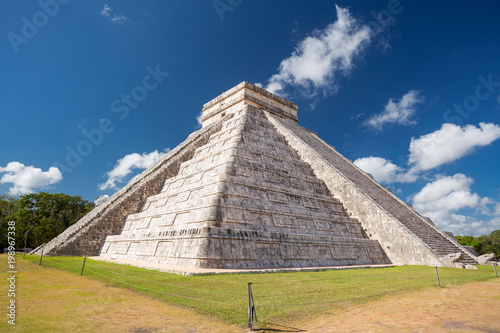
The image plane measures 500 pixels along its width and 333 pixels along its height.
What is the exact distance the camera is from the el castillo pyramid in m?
9.12

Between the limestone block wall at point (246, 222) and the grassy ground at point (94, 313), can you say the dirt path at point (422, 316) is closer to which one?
the grassy ground at point (94, 313)

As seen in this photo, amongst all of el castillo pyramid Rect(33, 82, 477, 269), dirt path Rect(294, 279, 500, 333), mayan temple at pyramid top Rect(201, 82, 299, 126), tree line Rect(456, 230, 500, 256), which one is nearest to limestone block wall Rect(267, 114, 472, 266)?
el castillo pyramid Rect(33, 82, 477, 269)

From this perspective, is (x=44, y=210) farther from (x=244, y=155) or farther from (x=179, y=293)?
(x=179, y=293)

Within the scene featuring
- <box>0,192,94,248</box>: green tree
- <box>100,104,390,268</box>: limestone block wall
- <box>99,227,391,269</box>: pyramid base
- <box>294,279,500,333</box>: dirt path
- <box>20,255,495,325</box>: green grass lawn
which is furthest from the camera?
<box>0,192,94,248</box>: green tree

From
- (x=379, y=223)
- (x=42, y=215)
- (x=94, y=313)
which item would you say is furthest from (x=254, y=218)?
(x=42, y=215)

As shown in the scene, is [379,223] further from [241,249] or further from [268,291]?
[268,291]

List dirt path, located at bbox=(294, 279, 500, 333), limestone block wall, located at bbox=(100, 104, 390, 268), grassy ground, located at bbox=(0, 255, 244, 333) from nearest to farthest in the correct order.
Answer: grassy ground, located at bbox=(0, 255, 244, 333)
dirt path, located at bbox=(294, 279, 500, 333)
limestone block wall, located at bbox=(100, 104, 390, 268)

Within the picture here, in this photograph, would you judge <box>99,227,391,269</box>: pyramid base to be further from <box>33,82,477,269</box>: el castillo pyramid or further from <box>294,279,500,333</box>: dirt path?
<box>294,279,500,333</box>: dirt path

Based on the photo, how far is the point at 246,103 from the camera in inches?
895

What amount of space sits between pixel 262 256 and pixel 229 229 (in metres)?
1.44

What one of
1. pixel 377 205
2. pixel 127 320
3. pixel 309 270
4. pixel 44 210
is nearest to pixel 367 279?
pixel 309 270

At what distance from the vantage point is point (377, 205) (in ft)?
45.3

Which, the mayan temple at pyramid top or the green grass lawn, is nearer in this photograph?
the green grass lawn

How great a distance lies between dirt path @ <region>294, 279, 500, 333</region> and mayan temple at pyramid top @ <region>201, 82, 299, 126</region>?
19.3m
